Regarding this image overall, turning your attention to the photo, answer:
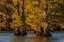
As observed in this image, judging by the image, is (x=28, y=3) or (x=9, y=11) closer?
(x=28, y=3)

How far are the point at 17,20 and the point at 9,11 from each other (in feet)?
14.2

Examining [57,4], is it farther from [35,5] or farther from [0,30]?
[0,30]

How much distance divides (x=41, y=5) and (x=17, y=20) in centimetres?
575

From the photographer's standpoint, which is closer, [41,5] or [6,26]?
[41,5]

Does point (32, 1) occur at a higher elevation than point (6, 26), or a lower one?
higher

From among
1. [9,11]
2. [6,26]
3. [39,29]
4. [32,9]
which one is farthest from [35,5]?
[6,26]

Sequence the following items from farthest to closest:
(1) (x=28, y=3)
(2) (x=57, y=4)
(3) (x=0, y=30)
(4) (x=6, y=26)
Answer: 1. (3) (x=0, y=30)
2. (4) (x=6, y=26)
3. (1) (x=28, y=3)
4. (2) (x=57, y=4)

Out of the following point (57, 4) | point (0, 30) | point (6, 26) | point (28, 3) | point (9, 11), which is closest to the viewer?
point (57, 4)

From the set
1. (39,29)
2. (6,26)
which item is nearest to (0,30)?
(6,26)

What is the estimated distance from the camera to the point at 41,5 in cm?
4138

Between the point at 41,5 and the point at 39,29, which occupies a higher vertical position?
the point at 41,5

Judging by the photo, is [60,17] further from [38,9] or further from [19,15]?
[19,15]

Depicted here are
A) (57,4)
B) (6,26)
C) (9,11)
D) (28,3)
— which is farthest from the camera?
(6,26)

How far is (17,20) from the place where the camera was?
149ft
